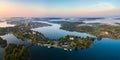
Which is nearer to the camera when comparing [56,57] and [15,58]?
[15,58]

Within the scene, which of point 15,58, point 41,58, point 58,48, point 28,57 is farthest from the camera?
point 58,48

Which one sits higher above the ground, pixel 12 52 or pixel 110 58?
pixel 12 52

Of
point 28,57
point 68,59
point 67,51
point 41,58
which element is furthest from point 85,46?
point 28,57

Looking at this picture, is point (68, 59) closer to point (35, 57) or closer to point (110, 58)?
point (35, 57)

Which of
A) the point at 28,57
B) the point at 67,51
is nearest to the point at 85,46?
the point at 67,51

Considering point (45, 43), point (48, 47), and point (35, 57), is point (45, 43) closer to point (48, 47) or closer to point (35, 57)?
point (48, 47)

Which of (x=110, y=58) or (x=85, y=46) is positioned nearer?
(x=110, y=58)

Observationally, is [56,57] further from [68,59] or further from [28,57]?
[28,57]

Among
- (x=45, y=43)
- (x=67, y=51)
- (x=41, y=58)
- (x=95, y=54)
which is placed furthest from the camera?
(x=45, y=43)

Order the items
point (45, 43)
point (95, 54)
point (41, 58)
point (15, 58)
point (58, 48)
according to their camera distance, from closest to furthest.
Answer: point (15, 58)
point (41, 58)
point (95, 54)
point (58, 48)
point (45, 43)
